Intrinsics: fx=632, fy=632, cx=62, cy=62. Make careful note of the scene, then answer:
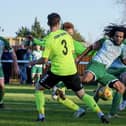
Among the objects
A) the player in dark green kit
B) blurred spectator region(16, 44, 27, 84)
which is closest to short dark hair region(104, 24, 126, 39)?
the player in dark green kit

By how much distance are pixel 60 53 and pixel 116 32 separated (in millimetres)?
1178

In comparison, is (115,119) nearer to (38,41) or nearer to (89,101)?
(89,101)

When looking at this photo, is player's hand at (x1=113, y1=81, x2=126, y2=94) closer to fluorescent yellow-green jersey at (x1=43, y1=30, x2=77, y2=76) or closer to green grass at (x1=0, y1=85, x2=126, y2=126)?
green grass at (x1=0, y1=85, x2=126, y2=126)

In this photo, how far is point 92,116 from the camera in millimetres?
12719

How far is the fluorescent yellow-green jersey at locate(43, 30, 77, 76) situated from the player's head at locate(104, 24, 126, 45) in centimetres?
93

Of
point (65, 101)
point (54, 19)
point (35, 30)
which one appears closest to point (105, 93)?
point (65, 101)

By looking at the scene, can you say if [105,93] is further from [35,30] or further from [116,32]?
[35,30]

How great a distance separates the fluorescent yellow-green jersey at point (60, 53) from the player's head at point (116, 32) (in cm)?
93

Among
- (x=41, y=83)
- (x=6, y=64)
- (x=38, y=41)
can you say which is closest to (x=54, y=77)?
(x=41, y=83)

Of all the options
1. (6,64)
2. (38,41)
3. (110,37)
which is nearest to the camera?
(110,37)

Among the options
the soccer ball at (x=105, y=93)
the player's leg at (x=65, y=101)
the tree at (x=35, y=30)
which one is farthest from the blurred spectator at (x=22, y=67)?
the tree at (x=35, y=30)

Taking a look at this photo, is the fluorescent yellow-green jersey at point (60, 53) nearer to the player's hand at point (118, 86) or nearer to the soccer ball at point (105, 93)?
the player's hand at point (118, 86)

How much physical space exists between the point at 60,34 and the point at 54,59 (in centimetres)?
47

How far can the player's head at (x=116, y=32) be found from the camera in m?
11.7
